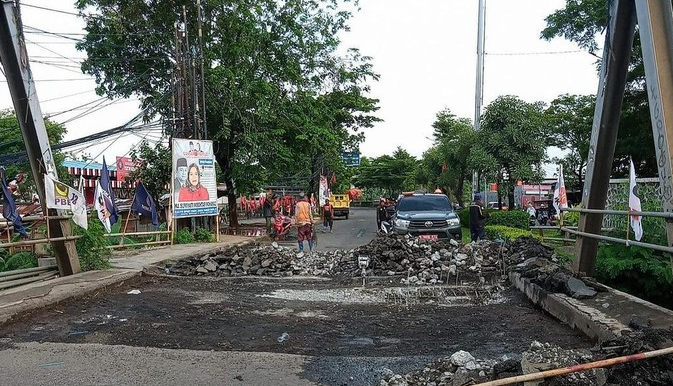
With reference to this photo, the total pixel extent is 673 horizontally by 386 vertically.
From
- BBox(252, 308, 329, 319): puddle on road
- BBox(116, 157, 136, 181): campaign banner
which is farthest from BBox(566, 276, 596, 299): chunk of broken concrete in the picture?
BBox(116, 157, 136, 181): campaign banner

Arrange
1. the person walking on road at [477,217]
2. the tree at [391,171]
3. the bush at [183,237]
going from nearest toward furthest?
the person walking on road at [477,217] < the bush at [183,237] < the tree at [391,171]

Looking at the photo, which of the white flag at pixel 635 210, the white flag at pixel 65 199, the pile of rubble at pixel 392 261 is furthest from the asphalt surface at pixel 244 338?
the pile of rubble at pixel 392 261

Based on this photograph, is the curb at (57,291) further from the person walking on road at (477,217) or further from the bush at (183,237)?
the person walking on road at (477,217)

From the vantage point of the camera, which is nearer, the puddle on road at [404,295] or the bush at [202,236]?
the puddle on road at [404,295]

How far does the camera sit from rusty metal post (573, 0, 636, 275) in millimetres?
7086

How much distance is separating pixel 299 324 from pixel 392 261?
17.7 ft

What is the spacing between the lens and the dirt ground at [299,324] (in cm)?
600

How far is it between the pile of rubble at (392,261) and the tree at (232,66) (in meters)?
10.9

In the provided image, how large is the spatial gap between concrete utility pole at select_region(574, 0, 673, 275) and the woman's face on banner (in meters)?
13.5

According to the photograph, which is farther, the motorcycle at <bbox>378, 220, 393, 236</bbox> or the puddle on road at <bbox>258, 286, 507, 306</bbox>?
the motorcycle at <bbox>378, 220, 393, 236</bbox>

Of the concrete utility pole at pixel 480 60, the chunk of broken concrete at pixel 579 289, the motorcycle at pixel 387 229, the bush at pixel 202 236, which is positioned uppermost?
the concrete utility pole at pixel 480 60

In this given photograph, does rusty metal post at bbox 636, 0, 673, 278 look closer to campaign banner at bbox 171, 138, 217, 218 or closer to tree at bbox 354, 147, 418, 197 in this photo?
campaign banner at bbox 171, 138, 217, 218

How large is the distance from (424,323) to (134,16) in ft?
65.8

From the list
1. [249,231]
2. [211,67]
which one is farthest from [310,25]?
[249,231]
